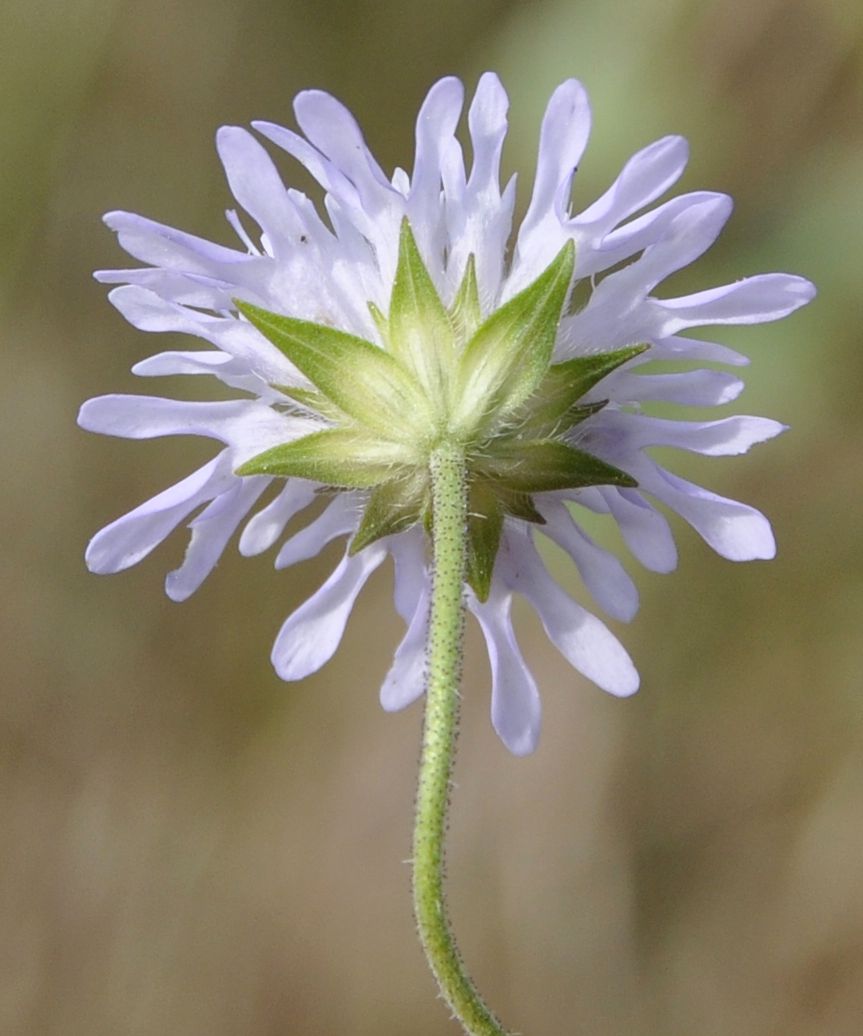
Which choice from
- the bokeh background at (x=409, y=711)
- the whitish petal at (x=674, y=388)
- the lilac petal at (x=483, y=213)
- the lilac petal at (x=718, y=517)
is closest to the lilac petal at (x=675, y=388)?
the whitish petal at (x=674, y=388)

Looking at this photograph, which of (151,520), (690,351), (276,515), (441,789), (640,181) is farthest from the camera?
(276,515)

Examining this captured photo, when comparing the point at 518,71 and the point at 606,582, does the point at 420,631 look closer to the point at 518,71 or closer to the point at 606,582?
the point at 606,582

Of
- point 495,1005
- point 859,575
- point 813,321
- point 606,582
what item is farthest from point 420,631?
point 495,1005

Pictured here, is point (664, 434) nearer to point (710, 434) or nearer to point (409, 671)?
point (710, 434)

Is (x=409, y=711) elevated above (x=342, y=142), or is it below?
below

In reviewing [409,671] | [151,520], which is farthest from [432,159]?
[409,671]

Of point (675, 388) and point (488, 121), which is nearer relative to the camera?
point (488, 121)

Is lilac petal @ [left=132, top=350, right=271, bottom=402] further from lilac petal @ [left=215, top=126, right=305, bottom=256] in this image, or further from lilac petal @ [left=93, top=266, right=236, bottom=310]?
lilac petal @ [left=215, top=126, right=305, bottom=256]
